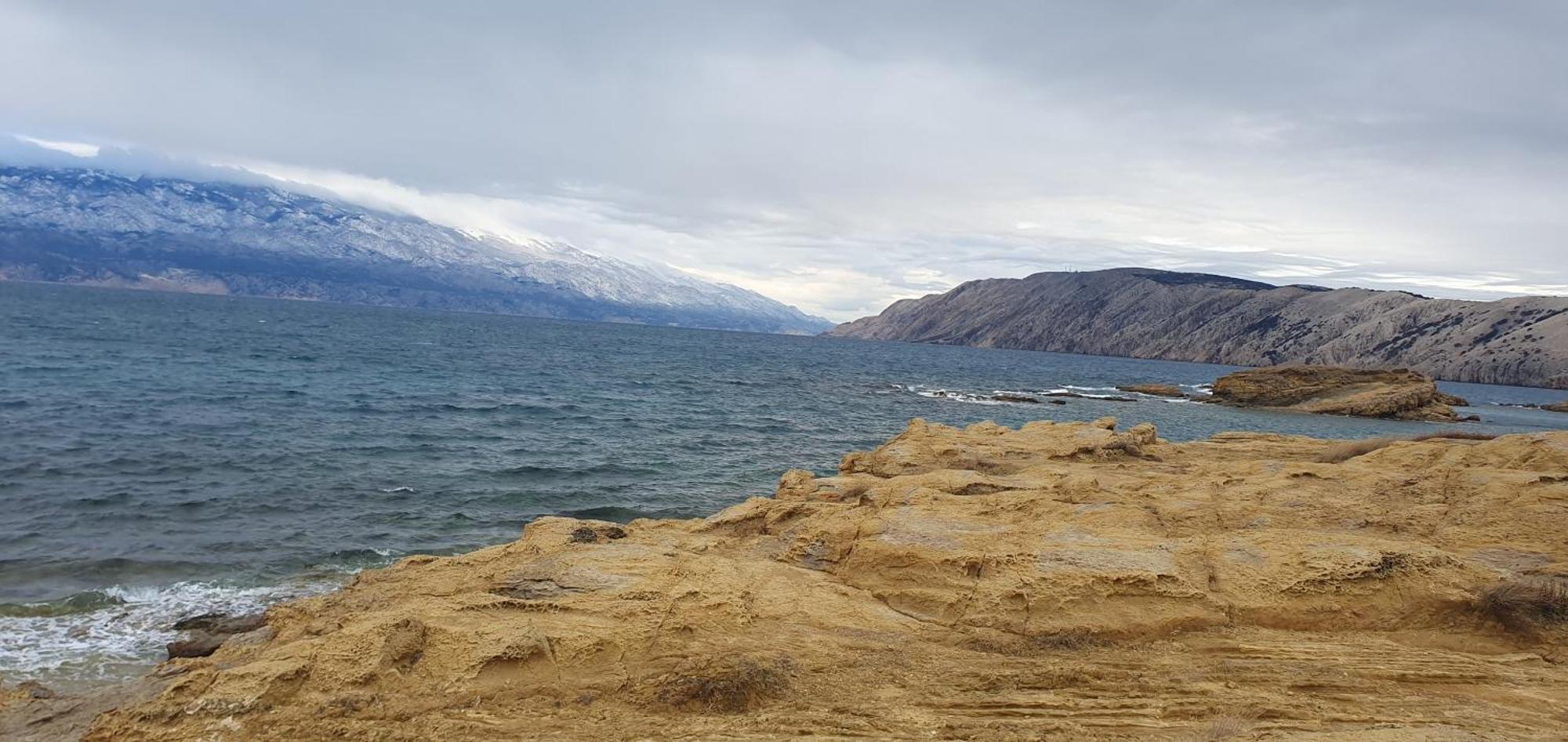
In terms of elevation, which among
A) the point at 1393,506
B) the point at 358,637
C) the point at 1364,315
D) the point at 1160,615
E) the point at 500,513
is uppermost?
the point at 1364,315

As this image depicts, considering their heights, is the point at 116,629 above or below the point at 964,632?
below

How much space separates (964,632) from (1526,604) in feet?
21.2

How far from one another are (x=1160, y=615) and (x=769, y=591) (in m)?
4.78

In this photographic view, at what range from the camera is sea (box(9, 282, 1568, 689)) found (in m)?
14.9

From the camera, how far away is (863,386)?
7462 centimetres

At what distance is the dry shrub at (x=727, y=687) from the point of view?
7.82 meters

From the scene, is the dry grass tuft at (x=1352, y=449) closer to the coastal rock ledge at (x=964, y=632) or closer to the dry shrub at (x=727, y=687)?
the coastal rock ledge at (x=964, y=632)

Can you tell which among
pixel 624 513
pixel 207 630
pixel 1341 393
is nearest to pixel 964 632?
pixel 207 630

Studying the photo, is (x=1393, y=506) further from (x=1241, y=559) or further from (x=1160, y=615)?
(x=1160, y=615)

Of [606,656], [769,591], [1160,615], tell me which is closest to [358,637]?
[606,656]

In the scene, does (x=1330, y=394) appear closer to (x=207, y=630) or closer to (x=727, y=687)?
(x=727, y=687)

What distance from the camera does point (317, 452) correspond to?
27.2m

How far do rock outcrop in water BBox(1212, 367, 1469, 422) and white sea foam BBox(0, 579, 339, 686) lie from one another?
72.9 metres

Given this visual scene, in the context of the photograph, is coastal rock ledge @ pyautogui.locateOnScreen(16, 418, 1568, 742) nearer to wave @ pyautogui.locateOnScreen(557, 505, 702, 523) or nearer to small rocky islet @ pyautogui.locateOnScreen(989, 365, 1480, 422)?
wave @ pyautogui.locateOnScreen(557, 505, 702, 523)
